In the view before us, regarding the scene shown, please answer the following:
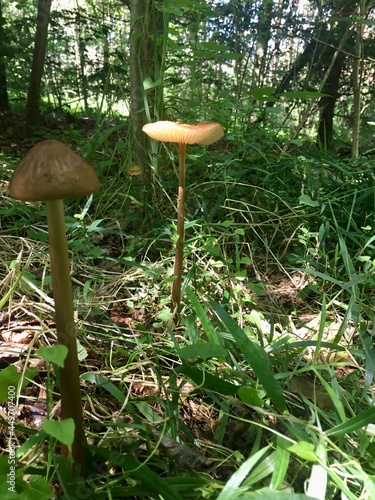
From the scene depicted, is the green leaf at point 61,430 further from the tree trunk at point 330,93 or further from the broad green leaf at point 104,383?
the tree trunk at point 330,93

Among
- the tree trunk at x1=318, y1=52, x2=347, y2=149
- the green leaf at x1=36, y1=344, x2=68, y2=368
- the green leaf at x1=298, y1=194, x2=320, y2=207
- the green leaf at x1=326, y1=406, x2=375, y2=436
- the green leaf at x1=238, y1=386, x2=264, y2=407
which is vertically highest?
the tree trunk at x1=318, y1=52, x2=347, y2=149

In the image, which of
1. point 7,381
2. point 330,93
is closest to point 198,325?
point 7,381

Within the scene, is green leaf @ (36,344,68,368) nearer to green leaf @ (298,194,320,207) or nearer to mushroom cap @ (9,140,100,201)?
mushroom cap @ (9,140,100,201)

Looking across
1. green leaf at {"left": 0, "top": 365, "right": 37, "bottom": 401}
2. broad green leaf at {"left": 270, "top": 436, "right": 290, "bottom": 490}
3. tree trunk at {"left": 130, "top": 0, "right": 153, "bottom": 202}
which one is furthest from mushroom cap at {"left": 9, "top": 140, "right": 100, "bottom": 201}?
tree trunk at {"left": 130, "top": 0, "right": 153, "bottom": 202}

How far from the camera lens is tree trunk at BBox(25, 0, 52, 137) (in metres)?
4.83

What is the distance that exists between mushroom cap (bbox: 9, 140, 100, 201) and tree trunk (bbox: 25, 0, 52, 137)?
439cm

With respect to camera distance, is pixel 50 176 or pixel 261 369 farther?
pixel 261 369

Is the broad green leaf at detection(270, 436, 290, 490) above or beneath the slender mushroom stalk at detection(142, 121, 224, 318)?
beneath

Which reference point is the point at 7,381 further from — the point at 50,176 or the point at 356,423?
the point at 356,423

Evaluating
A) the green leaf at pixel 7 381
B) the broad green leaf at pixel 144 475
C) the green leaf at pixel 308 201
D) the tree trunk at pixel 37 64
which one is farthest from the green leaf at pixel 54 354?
the tree trunk at pixel 37 64

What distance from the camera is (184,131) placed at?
58.7 inches

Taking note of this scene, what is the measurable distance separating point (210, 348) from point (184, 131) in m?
0.81

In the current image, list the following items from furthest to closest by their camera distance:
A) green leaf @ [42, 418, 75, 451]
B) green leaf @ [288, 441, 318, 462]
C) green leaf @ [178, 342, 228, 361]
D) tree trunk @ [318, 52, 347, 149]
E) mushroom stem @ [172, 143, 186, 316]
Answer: tree trunk @ [318, 52, 347, 149]
mushroom stem @ [172, 143, 186, 316]
green leaf @ [178, 342, 228, 361]
green leaf @ [288, 441, 318, 462]
green leaf @ [42, 418, 75, 451]

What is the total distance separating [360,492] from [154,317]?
1.03 meters
